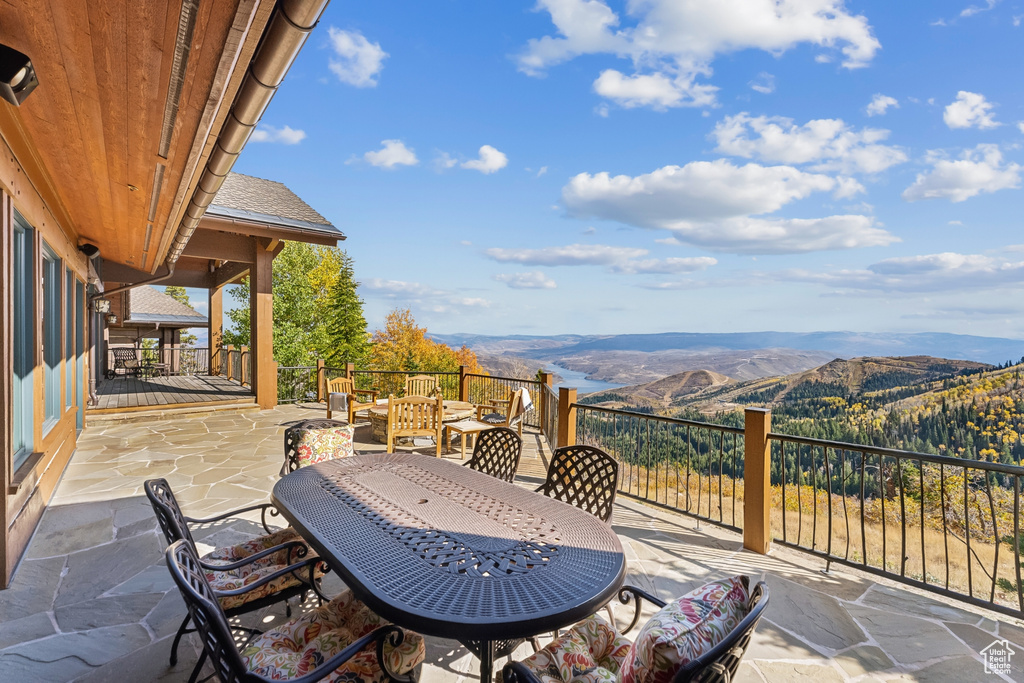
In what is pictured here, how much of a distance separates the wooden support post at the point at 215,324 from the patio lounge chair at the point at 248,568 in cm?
1276

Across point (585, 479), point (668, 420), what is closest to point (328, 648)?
point (585, 479)

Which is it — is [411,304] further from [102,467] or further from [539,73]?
[102,467]

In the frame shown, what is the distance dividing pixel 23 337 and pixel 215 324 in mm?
11300

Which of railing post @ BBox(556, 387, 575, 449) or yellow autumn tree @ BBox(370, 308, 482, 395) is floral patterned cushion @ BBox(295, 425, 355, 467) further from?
yellow autumn tree @ BBox(370, 308, 482, 395)

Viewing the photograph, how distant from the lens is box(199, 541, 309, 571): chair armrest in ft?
6.52

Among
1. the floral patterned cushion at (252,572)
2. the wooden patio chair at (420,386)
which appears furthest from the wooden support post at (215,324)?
the floral patterned cushion at (252,572)

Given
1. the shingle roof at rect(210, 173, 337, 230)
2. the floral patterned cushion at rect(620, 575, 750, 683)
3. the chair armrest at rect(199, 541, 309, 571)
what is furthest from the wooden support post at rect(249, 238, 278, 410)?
the floral patterned cushion at rect(620, 575, 750, 683)

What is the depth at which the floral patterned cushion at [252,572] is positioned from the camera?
207cm

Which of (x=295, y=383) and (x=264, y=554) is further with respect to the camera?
(x=295, y=383)

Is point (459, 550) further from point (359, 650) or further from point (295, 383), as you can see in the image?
point (295, 383)

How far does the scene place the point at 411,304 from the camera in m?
21.3

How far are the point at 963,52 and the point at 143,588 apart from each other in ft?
59.3

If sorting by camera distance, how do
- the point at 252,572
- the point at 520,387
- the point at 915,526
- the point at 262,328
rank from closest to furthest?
the point at 252,572 → the point at 915,526 → the point at 520,387 → the point at 262,328

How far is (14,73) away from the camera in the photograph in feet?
5.69
